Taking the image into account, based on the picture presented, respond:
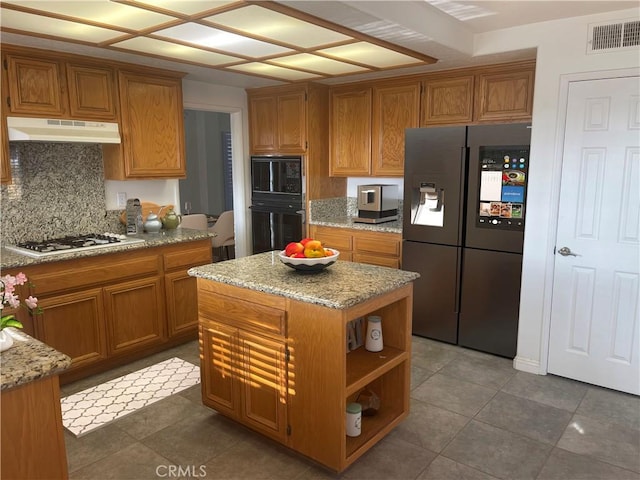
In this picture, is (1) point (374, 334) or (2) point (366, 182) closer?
(1) point (374, 334)

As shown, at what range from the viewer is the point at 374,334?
2.62 meters

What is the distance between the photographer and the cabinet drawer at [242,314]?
2373 millimetres

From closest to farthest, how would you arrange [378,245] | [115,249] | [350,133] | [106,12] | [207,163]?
[106,12], [115,249], [378,245], [350,133], [207,163]

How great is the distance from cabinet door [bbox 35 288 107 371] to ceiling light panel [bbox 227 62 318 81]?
2051 mm

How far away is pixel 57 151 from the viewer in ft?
12.1

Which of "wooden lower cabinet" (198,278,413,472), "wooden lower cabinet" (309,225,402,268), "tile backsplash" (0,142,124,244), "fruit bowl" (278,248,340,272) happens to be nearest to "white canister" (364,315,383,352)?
"wooden lower cabinet" (198,278,413,472)

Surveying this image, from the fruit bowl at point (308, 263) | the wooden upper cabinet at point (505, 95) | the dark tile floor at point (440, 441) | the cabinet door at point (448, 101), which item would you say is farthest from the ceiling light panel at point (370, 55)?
the dark tile floor at point (440, 441)

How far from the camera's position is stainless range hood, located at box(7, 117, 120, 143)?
10.4 feet

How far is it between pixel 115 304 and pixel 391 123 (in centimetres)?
290

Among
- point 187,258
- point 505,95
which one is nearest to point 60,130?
point 187,258

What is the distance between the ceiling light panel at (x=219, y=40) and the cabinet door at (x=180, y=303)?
1809 mm

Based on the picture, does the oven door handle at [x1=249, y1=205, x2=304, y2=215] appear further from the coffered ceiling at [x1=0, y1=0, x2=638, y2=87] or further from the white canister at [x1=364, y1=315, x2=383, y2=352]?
the white canister at [x1=364, y1=315, x2=383, y2=352]

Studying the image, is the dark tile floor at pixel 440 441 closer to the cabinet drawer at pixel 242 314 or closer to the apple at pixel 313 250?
the cabinet drawer at pixel 242 314

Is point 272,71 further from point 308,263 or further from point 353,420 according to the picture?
point 353,420
